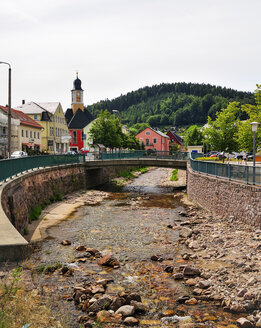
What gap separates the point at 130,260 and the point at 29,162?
13957mm

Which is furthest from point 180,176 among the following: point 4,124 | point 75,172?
point 4,124

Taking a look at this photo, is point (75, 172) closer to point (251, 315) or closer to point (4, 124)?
point (4, 124)

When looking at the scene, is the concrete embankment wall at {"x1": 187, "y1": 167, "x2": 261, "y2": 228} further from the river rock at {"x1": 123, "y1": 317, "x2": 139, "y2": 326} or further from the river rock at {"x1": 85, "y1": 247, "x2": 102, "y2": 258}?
the river rock at {"x1": 123, "y1": 317, "x2": 139, "y2": 326}

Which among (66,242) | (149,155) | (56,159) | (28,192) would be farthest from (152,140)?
(66,242)

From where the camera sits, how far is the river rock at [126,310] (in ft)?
27.1

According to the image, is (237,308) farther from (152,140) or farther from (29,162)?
(152,140)

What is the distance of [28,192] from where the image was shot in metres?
21.9

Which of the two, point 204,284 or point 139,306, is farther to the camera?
point 204,284

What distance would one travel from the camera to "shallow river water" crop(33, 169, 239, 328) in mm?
8547

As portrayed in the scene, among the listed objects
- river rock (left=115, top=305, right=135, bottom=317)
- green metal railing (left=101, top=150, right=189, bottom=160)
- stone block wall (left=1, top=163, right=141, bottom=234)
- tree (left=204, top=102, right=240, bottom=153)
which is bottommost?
river rock (left=115, top=305, right=135, bottom=317)

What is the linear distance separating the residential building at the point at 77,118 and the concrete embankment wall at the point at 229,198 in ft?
194

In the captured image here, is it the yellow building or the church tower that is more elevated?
the church tower

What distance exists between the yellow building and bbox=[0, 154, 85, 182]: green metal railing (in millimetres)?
26852

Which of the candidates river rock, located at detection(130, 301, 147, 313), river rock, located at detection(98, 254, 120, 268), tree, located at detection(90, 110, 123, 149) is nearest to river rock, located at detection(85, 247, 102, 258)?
river rock, located at detection(98, 254, 120, 268)
